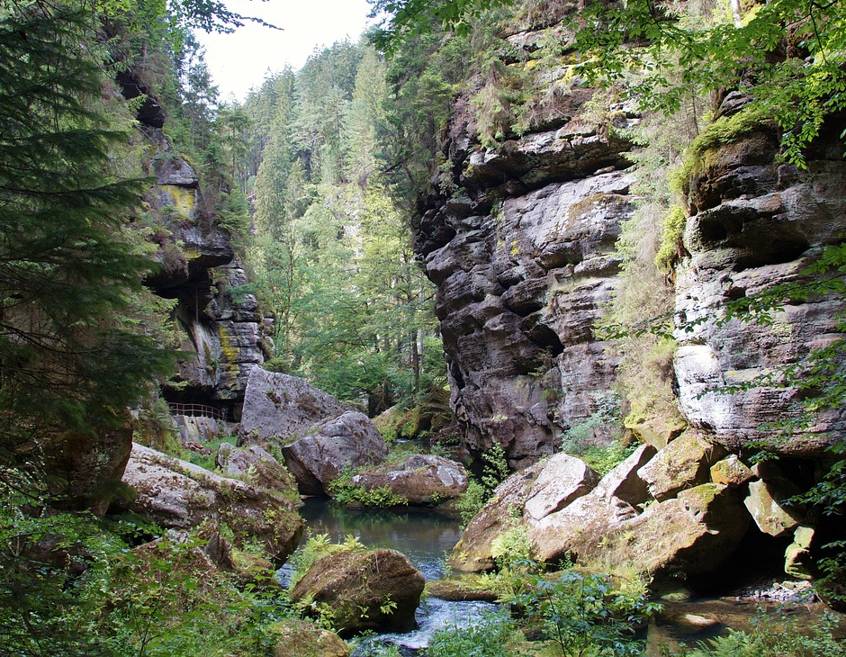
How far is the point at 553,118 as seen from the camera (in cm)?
1955

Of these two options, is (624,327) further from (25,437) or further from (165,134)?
(165,134)

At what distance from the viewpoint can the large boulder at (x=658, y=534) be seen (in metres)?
9.78

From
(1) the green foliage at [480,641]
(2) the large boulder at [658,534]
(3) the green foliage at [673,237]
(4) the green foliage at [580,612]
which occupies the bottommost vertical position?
(2) the large boulder at [658,534]

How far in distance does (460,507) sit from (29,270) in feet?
51.7

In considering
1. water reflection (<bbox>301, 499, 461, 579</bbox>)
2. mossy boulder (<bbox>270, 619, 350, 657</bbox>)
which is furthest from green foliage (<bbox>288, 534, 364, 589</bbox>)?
mossy boulder (<bbox>270, 619, 350, 657</bbox>)

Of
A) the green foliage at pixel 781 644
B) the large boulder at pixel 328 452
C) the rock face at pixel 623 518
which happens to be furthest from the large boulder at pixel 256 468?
the green foliage at pixel 781 644

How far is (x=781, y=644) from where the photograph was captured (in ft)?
20.9

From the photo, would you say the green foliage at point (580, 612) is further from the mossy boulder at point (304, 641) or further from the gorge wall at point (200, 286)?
the gorge wall at point (200, 286)

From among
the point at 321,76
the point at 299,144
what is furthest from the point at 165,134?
the point at 321,76

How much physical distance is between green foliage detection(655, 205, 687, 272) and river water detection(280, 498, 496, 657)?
7450mm

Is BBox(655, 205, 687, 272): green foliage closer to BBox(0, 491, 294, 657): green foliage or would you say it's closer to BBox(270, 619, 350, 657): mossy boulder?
BBox(270, 619, 350, 657): mossy boulder

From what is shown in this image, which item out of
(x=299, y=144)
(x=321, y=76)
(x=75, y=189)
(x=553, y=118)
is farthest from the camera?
(x=321, y=76)

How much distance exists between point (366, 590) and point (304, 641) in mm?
2295

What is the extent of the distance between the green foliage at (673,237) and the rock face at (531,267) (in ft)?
17.1
